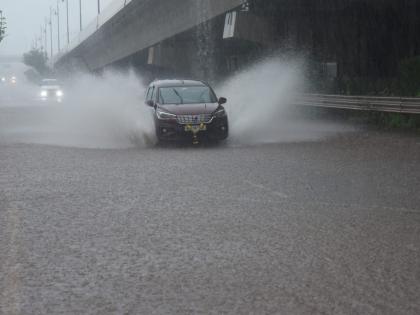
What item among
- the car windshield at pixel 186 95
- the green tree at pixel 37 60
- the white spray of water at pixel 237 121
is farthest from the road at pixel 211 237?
the green tree at pixel 37 60

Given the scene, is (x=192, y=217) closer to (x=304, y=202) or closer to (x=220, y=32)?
(x=304, y=202)

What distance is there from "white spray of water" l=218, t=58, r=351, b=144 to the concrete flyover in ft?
11.6

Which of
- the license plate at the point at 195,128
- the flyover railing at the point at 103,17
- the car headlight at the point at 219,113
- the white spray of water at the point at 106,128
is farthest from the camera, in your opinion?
the flyover railing at the point at 103,17

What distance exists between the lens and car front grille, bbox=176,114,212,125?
17859 mm

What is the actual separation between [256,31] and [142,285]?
27675 millimetres

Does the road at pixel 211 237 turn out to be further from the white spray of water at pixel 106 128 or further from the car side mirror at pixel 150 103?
the white spray of water at pixel 106 128

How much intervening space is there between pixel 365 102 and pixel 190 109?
8.54 meters

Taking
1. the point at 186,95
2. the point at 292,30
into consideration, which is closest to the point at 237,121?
the point at 186,95

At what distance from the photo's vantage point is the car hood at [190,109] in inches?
707

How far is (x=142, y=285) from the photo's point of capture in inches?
226

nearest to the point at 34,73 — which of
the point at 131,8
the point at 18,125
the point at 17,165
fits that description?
the point at 131,8

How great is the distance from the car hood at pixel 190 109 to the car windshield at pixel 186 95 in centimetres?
60

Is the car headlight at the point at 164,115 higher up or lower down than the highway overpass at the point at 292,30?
lower down

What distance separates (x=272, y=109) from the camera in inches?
1114
